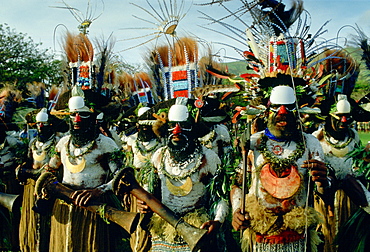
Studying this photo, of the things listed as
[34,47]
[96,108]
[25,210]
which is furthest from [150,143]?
[34,47]

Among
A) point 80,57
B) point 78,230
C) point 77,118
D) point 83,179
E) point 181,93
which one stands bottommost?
point 78,230

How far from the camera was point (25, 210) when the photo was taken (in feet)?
23.5

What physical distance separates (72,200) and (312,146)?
2688mm

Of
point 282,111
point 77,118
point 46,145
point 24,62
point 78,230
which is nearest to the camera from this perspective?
point 282,111

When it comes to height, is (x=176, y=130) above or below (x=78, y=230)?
above

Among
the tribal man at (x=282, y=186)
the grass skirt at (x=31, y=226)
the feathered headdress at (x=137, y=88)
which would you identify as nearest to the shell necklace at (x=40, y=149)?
the grass skirt at (x=31, y=226)

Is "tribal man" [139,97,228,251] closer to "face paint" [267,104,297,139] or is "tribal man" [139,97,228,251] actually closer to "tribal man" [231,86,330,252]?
"tribal man" [231,86,330,252]

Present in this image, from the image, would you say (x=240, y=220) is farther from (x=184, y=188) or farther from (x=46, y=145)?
(x=46, y=145)

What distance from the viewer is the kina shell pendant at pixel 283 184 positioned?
3.77m

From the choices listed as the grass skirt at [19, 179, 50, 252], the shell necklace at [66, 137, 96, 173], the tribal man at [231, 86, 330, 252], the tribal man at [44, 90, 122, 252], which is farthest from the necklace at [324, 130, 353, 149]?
the grass skirt at [19, 179, 50, 252]

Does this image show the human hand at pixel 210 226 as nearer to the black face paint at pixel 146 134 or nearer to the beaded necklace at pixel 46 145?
the black face paint at pixel 146 134

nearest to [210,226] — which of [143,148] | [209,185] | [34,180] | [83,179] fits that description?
[209,185]

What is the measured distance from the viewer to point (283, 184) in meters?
3.78

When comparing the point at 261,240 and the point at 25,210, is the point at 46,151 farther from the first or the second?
the point at 261,240
